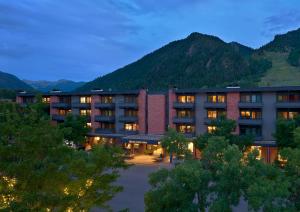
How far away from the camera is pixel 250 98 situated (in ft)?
185

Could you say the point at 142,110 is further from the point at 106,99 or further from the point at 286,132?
the point at 286,132

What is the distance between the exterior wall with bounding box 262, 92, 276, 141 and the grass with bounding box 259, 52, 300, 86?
77263 millimetres

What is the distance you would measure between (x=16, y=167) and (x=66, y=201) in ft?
10.6

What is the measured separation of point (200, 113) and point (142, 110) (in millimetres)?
12383

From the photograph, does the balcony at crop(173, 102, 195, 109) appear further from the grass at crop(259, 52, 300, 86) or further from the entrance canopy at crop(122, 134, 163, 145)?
the grass at crop(259, 52, 300, 86)

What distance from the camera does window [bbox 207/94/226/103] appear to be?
59.2 m

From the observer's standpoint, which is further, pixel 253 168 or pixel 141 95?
pixel 141 95

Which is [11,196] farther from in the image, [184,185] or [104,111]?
[104,111]

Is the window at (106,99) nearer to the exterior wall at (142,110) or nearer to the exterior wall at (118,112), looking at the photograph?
the exterior wall at (118,112)

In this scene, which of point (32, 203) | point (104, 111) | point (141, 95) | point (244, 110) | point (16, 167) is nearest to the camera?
point (32, 203)

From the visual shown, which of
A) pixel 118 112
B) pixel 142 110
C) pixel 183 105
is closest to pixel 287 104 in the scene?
pixel 183 105

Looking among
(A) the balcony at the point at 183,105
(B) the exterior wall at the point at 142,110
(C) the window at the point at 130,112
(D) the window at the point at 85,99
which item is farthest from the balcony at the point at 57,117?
(A) the balcony at the point at 183,105

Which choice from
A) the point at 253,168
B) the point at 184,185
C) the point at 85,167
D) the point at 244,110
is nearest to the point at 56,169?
the point at 85,167

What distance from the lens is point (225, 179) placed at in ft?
63.6
